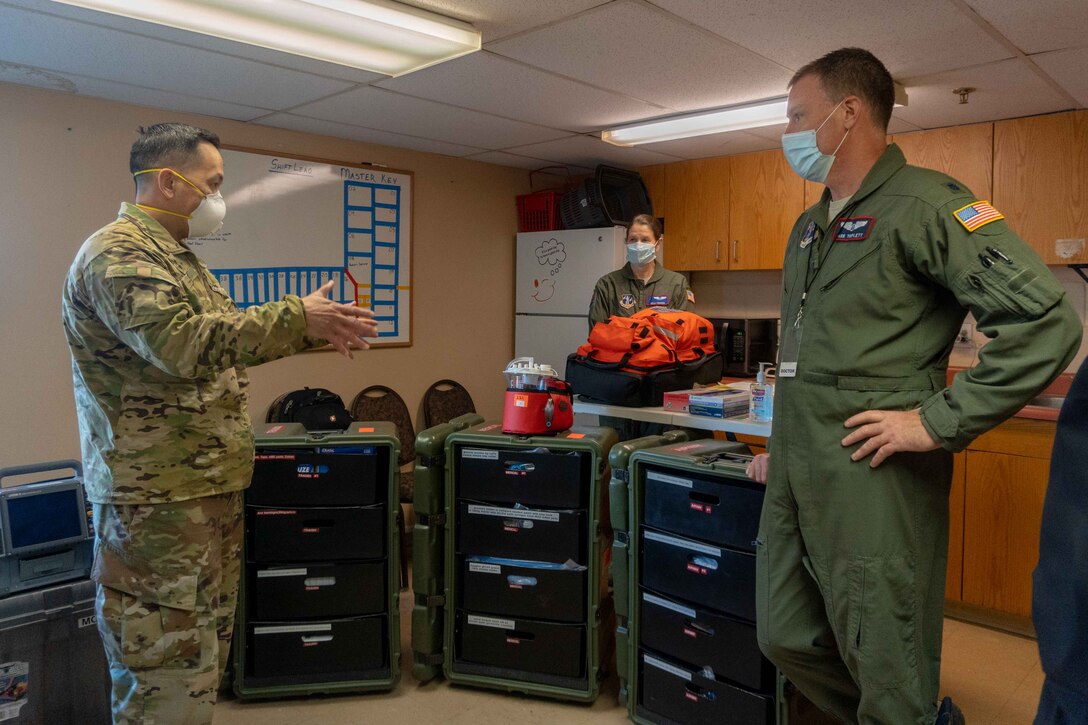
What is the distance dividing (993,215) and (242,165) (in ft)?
11.9

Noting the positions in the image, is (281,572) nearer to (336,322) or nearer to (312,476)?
(312,476)

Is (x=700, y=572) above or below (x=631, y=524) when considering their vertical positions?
below

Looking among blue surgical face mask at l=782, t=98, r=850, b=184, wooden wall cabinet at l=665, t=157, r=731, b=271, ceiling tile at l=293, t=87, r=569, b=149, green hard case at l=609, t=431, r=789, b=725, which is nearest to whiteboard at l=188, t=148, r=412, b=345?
ceiling tile at l=293, t=87, r=569, b=149

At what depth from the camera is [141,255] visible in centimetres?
177

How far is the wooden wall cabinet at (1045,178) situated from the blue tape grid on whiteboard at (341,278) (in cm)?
336

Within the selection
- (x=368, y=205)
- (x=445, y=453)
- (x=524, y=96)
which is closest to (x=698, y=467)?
(x=445, y=453)

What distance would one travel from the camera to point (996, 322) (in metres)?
1.41

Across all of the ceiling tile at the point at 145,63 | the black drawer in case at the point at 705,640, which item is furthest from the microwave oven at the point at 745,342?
the ceiling tile at the point at 145,63

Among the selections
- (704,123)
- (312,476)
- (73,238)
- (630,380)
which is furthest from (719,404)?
(73,238)

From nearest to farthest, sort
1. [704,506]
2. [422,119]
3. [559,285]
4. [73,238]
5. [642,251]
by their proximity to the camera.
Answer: [704,506] < [73,238] < [422,119] < [642,251] < [559,285]

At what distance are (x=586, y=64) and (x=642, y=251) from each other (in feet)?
4.08

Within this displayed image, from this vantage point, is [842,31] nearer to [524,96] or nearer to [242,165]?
[524,96]

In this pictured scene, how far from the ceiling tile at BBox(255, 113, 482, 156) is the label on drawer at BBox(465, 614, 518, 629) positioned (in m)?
2.65

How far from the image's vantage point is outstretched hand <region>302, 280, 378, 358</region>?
179cm
